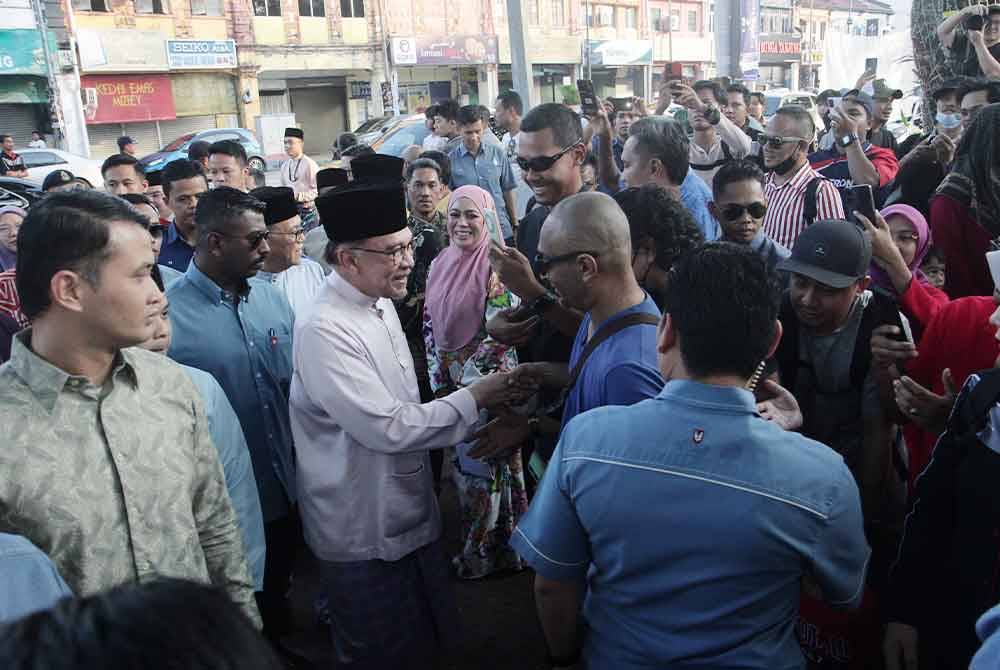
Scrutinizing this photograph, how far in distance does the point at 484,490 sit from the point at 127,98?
81.6 feet

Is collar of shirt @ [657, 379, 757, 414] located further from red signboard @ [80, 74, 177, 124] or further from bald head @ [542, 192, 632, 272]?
A: red signboard @ [80, 74, 177, 124]

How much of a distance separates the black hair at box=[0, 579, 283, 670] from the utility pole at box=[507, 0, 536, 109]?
8.33m

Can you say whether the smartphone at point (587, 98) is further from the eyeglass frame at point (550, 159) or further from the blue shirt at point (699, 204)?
the eyeglass frame at point (550, 159)

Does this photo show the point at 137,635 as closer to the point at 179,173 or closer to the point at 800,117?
the point at 179,173

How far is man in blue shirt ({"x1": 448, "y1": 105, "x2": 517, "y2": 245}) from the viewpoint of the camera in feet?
22.8

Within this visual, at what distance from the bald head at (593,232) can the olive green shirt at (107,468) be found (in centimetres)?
114

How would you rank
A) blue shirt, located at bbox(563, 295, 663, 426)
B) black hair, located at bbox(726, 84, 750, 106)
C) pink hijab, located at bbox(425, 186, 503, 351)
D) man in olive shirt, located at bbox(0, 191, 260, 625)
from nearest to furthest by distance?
man in olive shirt, located at bbox(0, 191, 260, 625)
blue shirt, located at bbox(563, 295, 663, 426)
pink hijab, located at bbox(425, 186, 503, 351)
black hair, located at bbox(726, 84, 750, 106)

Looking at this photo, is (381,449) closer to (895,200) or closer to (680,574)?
(680,574)

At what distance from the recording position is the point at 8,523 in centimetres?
150

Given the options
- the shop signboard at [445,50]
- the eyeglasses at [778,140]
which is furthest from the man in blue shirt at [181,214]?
the shop signboard at [445,50]

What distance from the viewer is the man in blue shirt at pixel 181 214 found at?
4.14 meters

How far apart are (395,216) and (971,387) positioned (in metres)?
1.79

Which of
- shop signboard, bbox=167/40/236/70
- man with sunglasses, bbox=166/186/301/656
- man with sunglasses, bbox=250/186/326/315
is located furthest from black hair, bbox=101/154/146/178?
shop signboard, bbox=167/40/236/70

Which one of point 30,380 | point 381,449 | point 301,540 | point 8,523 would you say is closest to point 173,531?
point 8,523
